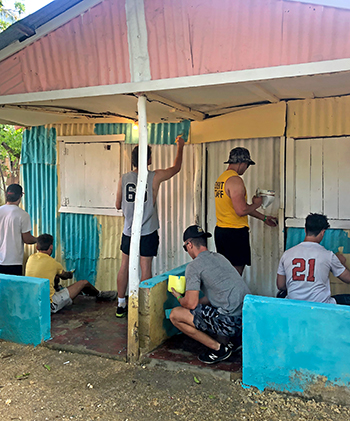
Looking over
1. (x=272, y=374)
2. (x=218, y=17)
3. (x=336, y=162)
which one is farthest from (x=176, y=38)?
(x=272, y=374)

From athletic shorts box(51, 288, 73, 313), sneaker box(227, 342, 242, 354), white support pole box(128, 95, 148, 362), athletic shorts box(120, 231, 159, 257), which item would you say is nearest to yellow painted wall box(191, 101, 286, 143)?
athletic shorts box(120, 231, 159, 257)

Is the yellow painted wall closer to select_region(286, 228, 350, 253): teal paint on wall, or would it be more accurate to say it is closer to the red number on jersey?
select_region(286, 228, 350, 253): teal paint on wall

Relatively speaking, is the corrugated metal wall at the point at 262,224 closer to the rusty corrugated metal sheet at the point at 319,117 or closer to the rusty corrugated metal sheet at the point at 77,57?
the rusty corrugated metal sheet at the point at 319,117

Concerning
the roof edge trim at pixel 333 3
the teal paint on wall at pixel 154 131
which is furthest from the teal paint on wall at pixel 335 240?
the roof edge trim at pixel 333 3

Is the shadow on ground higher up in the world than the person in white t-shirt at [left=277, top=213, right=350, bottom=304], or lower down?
lower down

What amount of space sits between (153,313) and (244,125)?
8.71 feet

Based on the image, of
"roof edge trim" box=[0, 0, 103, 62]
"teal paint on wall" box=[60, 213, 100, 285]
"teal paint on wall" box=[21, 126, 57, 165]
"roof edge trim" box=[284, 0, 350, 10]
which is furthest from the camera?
"teal paint on wall" box=[21, 126, 57, 165]

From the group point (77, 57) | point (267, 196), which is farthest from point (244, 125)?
point (77, 57)

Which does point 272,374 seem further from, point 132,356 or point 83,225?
point 83,225

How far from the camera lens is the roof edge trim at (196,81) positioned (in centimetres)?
305

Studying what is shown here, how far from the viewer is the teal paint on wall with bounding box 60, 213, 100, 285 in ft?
21.8

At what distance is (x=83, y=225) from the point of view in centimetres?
670

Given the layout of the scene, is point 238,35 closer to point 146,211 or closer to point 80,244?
point 146,211

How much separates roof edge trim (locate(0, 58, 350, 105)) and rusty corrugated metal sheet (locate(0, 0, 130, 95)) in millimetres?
69
